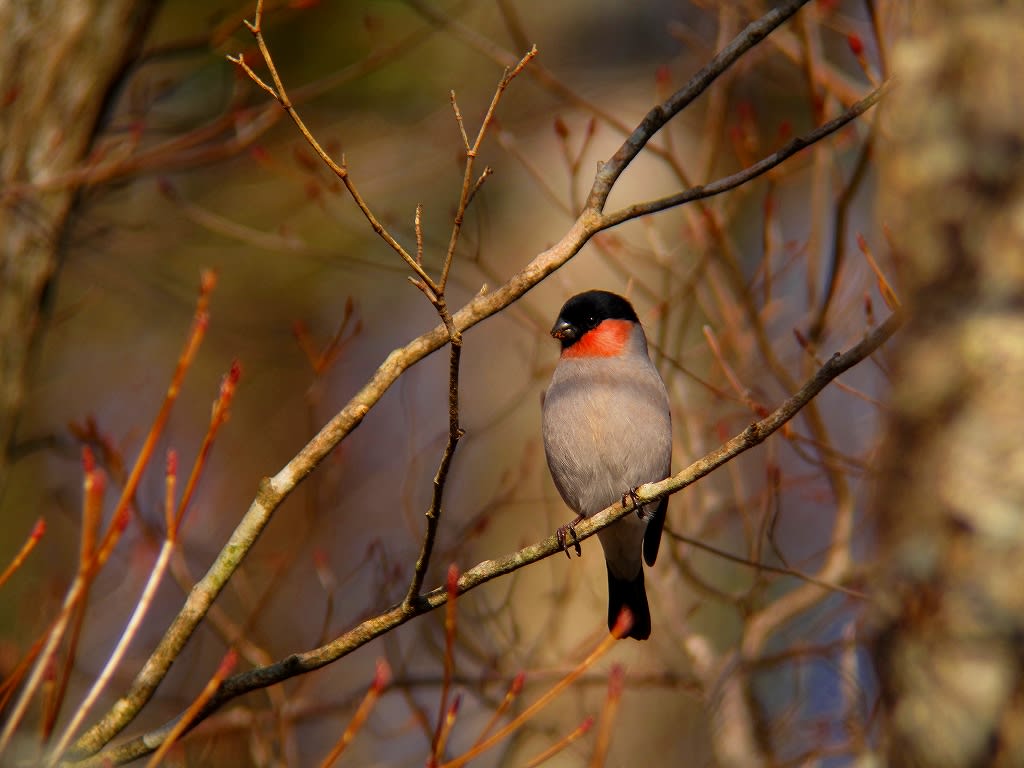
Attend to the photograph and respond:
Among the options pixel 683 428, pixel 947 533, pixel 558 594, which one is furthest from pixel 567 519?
pixel 947 533

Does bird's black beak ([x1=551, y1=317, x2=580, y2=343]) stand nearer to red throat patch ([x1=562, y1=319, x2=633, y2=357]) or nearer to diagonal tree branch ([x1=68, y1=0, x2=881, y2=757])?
red throat patch ([x1=562, y1=319, x2=633, y2=357])

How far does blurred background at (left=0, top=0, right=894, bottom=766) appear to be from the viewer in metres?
4.95

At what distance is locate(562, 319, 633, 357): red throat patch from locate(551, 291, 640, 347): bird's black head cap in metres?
0.03

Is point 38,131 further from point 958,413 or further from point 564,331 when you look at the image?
point 958,413

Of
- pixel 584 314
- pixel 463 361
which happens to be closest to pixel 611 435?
pixel 584 314

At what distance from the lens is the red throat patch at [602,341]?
197 inches

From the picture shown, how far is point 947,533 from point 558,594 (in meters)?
2.95

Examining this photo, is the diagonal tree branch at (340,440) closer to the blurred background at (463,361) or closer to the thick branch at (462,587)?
the thick branch at (462,587)

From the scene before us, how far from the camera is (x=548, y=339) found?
5.90 m

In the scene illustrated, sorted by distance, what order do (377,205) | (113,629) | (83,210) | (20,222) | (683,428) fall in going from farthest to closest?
(377,205)
(113,629)
(83,210)
(683,428)
(20,222)

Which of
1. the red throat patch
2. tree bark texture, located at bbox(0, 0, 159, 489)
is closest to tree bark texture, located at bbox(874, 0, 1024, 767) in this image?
the red throat patch

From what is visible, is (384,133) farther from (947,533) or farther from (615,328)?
(947,533)

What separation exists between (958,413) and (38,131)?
4.08 metres

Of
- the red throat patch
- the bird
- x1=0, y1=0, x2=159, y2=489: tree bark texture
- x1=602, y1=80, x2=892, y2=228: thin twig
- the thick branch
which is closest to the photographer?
the thick branch
